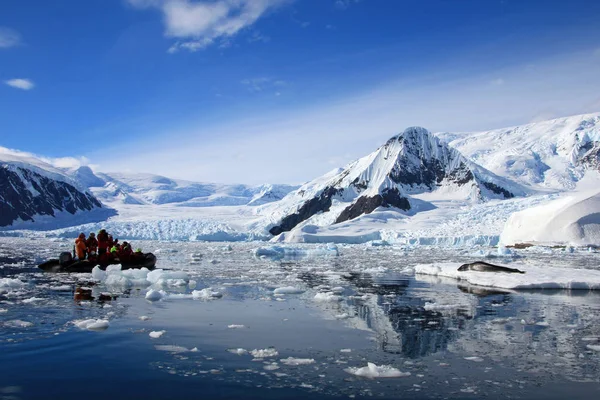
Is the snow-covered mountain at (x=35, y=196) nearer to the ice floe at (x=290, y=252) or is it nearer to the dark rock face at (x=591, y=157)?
the ice floe at (x=290, y=252)

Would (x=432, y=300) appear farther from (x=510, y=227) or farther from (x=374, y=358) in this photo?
(x=510, y=227)

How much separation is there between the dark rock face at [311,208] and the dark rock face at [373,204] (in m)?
6.86

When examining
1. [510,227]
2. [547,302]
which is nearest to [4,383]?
[547,302]

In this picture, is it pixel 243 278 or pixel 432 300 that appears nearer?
pixel 432 300

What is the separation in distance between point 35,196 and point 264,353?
414 ft

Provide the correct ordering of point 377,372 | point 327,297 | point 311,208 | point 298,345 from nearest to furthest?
1. point 377,372
2. point 298,345
3. point 327,297
4. point 311,208

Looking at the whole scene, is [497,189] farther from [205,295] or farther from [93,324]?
[93,324]

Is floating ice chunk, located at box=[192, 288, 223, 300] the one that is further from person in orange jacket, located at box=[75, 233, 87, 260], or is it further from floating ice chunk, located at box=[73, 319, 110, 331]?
person in orange jacket, located at box=[75, 233, 87, 260]

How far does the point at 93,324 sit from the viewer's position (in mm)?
7703

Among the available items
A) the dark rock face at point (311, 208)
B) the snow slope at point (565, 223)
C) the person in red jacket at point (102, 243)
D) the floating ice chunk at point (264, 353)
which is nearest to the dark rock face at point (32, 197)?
the dark rock face at point (311, 208)

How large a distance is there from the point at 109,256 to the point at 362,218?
193 ft

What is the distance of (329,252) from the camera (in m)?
36.8

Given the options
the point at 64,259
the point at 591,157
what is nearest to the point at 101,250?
the point at 64,259

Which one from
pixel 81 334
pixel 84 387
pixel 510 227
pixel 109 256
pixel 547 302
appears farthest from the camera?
pixel 510 227
